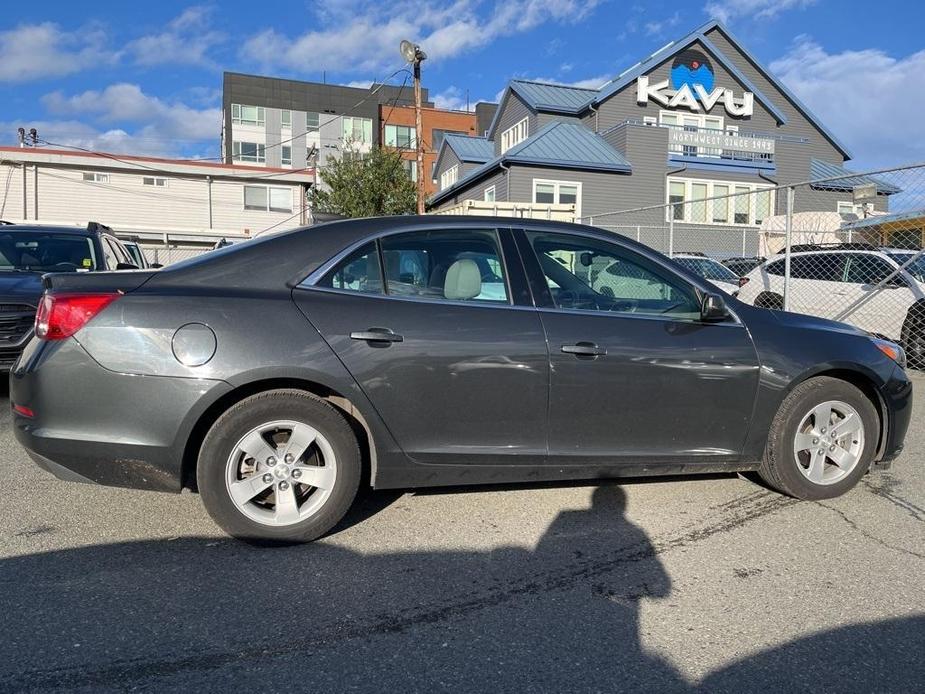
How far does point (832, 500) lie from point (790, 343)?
1.05 m

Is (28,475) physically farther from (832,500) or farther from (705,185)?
(705,185)

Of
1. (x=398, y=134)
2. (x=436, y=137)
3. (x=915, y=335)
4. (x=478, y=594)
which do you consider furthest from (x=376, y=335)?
(x=398, y=134)

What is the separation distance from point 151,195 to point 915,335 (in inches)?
1080

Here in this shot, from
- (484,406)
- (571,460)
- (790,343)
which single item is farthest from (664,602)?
(790,343)

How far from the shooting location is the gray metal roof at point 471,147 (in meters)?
29.3

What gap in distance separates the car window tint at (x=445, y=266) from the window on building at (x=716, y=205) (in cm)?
2175

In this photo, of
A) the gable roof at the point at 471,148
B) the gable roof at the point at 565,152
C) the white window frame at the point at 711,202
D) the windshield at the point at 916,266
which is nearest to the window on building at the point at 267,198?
the gable roof at the point at 471,148

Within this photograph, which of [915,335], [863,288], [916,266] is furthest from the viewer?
[863,288]

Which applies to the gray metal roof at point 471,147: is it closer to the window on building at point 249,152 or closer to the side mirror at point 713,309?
the side mirror at point 713,309

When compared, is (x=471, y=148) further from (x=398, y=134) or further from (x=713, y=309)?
(x=713, y=309)

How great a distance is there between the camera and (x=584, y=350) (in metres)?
3.65

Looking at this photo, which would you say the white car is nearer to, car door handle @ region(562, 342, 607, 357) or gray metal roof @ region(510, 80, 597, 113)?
car door handle @ region(562, 342, 607, 357)

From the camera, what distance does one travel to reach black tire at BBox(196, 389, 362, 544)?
3.30 meters

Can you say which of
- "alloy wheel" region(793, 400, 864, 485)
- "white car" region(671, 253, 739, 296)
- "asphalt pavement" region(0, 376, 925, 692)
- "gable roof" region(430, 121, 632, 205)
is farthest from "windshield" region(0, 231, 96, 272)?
"gable roof" region(430, 121, 632, 205)
